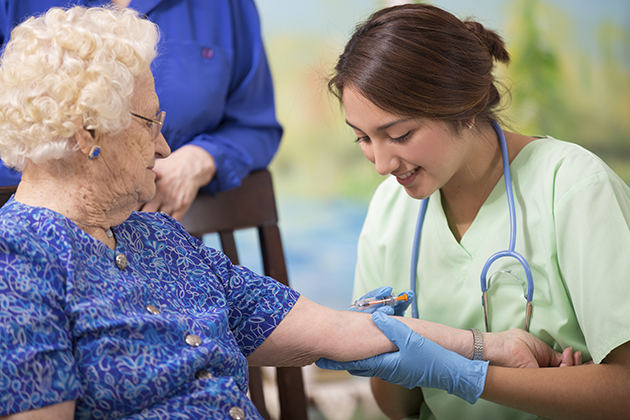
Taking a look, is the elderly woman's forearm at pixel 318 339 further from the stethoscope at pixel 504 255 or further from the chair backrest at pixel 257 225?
the chair backrest at pixel 257 225

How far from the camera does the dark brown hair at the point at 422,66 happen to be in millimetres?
1291

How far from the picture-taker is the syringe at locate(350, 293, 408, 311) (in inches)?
54.1

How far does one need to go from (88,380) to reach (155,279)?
10.2 inches

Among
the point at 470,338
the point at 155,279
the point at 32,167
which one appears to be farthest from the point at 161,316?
the point at 470,338

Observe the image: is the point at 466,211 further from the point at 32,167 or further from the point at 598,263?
the point at 32,167

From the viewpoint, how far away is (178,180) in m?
1.57

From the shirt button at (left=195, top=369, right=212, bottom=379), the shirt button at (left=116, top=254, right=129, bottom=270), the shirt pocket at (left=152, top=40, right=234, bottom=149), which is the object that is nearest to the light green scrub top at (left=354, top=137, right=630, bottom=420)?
the shirt pocket at (left=152, top=40, right=234, bottom=149)

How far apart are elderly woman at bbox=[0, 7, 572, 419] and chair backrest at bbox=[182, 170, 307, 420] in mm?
552

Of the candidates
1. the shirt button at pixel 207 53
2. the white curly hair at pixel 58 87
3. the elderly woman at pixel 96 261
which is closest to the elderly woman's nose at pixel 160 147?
the elderly woman at pixel 96 261

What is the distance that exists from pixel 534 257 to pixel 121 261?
3.08 feet

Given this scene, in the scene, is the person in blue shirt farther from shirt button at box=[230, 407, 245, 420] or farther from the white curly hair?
shirt button at box=[230, 407, 245, 420]

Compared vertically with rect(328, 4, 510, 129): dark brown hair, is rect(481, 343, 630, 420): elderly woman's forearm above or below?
below

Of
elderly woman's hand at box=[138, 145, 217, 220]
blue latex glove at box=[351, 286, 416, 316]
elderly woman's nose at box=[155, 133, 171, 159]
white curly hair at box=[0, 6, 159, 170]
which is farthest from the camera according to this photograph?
elderly woman's hand at box=[138, 145, 217, 220]

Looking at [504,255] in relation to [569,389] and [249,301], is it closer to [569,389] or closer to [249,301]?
[569,389]
